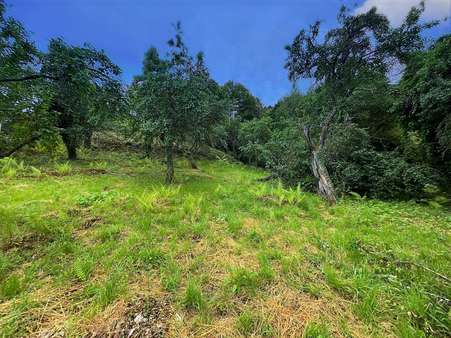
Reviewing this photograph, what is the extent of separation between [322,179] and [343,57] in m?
5.47

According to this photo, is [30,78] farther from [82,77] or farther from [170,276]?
[170,276]

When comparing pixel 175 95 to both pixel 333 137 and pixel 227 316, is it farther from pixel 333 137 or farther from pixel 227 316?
pixel 227 316

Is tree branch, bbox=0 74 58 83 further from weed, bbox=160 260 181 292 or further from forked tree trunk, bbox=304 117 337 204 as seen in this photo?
forked tree trunk, bbox=304 117 337 204

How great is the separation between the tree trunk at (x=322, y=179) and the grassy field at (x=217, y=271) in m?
1.53

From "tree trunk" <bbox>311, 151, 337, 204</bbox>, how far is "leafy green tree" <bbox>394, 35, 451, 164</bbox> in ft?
10.6

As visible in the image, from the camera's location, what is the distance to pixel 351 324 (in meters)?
1.90

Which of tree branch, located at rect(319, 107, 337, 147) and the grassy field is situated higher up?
tree branch, located at rect(319, 107, 337, 147)

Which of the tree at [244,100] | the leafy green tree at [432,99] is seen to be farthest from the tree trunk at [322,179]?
the tree at [244,100]

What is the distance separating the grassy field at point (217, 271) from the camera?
1895 millimetres

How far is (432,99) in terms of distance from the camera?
232 inches

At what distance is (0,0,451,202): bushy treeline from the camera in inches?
136

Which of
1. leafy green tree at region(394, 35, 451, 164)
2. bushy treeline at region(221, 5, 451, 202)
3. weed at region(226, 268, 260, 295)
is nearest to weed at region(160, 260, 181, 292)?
weed at region(226, 268, 260, 295)

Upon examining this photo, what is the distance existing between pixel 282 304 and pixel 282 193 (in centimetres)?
383

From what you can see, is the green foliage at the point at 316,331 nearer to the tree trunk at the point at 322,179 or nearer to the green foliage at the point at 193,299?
the green foliage at the point at 193,299
